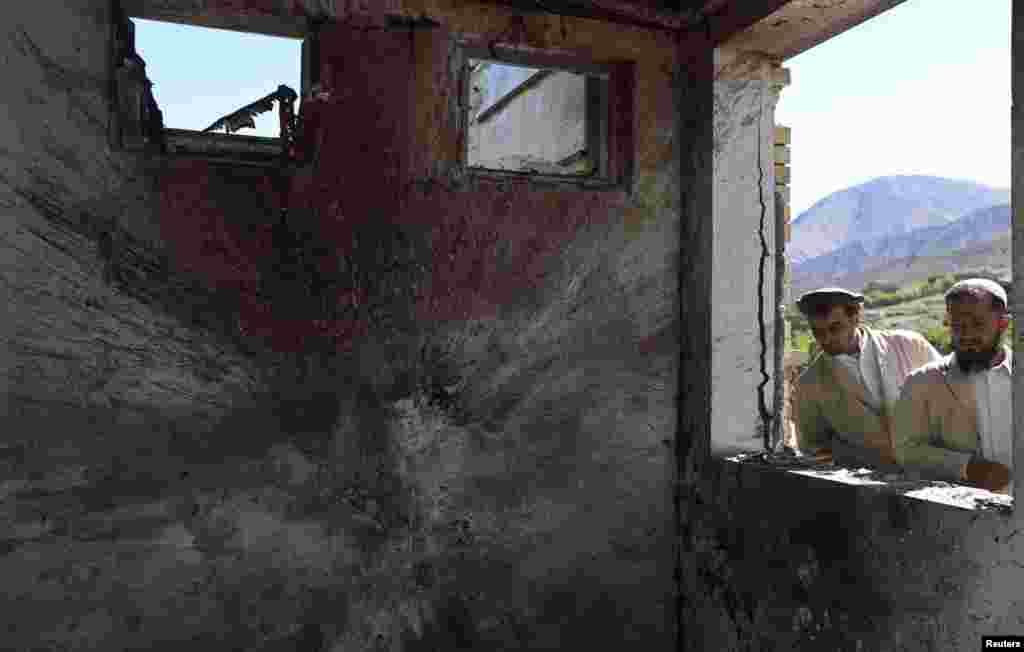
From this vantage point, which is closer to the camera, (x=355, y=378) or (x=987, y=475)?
(x=987, y=475)

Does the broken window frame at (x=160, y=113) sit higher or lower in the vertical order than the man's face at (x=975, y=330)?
higher

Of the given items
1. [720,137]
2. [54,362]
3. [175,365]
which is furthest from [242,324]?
[720,137]

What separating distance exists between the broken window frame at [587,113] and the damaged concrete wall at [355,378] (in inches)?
2.2

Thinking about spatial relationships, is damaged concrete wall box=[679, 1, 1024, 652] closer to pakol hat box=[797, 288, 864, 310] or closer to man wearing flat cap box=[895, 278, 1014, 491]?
man wearing flat cap box=[895, 278, 1014, 491]

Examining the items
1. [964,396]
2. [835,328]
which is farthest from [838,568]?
[835,328]

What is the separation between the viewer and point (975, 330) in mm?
2955

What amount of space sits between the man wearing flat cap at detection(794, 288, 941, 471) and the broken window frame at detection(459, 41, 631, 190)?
1.05 meters

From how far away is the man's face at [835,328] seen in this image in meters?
3.71

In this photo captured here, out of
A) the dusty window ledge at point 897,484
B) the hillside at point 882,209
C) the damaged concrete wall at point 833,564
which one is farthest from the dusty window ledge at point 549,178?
the hillside at point 882,209

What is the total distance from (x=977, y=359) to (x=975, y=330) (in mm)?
107

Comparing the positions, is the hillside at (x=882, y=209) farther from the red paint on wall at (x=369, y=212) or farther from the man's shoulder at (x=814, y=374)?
the red paint on wall at (x=369, y=212)

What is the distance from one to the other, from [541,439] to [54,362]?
1.68m

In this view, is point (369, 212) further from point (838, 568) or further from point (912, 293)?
point (912, 293)

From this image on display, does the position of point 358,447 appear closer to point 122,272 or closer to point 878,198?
point 122,272
